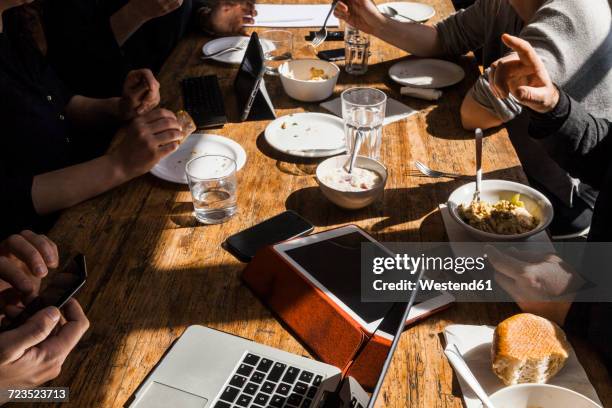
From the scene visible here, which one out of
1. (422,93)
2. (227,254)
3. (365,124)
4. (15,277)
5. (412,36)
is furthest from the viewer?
(412,36)

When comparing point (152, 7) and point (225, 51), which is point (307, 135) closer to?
point (225, 51)

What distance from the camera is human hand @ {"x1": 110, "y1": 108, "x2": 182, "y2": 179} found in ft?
4.51

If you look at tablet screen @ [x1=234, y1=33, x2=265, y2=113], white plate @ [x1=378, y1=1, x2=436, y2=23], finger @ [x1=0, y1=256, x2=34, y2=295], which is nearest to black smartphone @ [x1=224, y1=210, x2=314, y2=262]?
finger @ [x1=0, y1=256, x2=34, y2=295]

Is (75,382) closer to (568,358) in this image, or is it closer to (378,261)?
(378,261)

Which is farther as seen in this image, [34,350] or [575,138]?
[575,138]

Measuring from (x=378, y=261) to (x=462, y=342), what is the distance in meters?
0.22

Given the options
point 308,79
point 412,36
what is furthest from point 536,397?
point 412,36

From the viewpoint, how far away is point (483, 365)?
0.92 m

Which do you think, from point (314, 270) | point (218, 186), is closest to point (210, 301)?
point (314, 270)

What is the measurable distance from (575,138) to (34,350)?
131 centimetres

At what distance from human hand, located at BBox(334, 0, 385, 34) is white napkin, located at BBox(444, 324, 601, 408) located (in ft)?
4.67

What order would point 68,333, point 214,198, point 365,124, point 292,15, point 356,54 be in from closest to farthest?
point 68,333 < point 214,198 < point 365,124 < point 356,54 < point 292,15

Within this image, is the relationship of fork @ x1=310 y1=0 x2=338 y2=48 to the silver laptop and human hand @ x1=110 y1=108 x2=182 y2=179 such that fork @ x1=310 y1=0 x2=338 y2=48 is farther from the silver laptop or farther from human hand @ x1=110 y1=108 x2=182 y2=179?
the silver laptop

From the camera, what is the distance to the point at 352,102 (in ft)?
5.18
